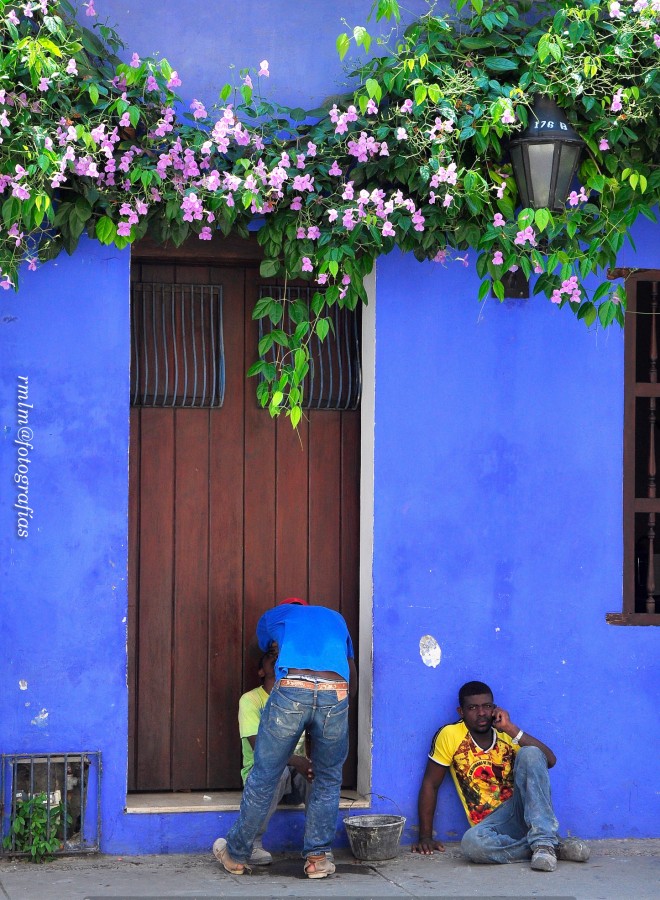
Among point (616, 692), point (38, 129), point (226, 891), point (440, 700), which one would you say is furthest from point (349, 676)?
point (38, 129)

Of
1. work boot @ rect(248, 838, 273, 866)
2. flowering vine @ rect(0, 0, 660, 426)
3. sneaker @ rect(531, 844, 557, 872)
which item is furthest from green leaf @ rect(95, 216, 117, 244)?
sneaker @ rect(531, 844, 557, 872)

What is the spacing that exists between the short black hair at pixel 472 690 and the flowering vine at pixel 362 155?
161 centimetres

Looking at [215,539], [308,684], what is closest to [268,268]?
[215,539]

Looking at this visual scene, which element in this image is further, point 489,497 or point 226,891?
point 489,497

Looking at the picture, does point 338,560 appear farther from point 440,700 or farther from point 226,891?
point 226,891

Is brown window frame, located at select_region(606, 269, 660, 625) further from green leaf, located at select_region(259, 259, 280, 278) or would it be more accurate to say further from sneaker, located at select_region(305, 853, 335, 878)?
sneaker, located at select_region(305, 853, 335, 878)

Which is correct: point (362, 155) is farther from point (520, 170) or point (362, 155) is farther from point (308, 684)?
point (308, 684)

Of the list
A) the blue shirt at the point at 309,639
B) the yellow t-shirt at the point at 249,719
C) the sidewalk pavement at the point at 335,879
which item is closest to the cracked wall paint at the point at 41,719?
the sidewalk pavement at the point at 335,879

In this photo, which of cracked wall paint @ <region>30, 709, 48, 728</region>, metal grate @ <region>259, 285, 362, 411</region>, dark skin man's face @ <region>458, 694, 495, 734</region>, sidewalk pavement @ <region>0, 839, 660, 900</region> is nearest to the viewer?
sidewalk pavement @ <region>0, 839, 660, 900</region>

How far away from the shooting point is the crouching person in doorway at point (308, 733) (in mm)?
5727

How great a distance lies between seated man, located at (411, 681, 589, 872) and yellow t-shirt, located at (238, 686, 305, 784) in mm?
712

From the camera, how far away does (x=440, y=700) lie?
252 inches

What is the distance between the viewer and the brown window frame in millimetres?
6668

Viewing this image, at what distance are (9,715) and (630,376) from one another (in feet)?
11.9
